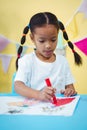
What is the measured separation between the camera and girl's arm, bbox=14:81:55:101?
82 cm

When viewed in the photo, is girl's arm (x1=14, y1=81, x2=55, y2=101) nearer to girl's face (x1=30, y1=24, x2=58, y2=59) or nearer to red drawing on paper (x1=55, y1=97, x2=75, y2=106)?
red drawing on paper (x1=55, y1=97, x2=75, y2=106)

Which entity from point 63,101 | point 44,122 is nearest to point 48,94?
point 63,101

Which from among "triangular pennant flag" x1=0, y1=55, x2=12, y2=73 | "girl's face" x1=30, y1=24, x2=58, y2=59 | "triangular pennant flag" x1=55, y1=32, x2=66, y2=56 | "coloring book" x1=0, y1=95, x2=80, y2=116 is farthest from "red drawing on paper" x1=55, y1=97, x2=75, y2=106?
"triangular pennant flag" x1=0, y1=55, x2=12, y2=73

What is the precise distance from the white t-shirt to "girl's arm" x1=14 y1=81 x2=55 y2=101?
0.33ft

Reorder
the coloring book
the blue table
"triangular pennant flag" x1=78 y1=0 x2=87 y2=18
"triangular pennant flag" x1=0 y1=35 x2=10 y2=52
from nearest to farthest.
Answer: the blue table
the coloring book
"triangular pennant flag" x1=78 y1=0 x2=87 y2=18
"triangular pennant flag" x1=0 y1=35 x2=10 y2=52

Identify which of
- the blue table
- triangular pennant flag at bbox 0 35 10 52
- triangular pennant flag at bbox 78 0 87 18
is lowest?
triangular pennant flag at bbox 0 35 10 52

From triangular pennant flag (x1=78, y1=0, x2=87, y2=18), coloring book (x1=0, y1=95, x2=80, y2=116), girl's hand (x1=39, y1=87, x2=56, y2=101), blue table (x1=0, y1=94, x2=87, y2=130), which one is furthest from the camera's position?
triangular pennant flag (x1=78, y1=0, x2=87, y2=18)

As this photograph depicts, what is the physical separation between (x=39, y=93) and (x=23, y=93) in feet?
0.33

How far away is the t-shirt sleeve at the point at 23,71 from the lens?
41.5 inches

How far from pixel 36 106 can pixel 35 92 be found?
14cm

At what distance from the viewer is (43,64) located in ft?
3.78

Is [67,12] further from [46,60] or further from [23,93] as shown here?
[23,93]

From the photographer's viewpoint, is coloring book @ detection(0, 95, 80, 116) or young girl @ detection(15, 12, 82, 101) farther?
young girl @ detection(15, 12, 82, 101)

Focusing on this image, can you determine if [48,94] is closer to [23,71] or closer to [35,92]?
[35,92]
